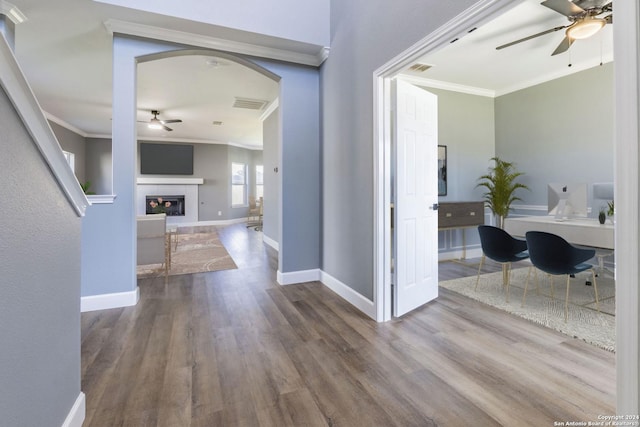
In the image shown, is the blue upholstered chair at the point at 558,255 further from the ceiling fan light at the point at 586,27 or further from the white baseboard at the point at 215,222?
the white baseboard at the point at 215,222

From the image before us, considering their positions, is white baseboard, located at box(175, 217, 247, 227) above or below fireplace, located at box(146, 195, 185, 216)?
below

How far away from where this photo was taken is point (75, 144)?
819cm

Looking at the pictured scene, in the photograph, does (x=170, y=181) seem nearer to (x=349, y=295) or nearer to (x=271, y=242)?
(x=271, y=242)

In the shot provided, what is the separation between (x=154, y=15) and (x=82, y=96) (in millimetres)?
3928

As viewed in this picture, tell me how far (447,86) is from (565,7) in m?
2.39

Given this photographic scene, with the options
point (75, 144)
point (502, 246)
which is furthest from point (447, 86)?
point (75, 144)

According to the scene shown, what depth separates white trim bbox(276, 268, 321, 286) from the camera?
3641 millimetres

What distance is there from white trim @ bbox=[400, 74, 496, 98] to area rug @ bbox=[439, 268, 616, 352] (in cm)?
302

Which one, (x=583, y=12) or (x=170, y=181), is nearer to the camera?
(x=583, y=12)

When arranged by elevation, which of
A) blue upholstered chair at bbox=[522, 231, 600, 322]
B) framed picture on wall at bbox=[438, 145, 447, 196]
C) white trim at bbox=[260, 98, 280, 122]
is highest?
white trim at bbox=[260, 98, 280, 122]

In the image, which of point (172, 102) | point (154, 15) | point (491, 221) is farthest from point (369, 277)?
point (172, 102)

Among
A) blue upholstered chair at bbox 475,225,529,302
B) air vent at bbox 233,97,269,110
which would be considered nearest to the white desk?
blue upholstered chair at bbox 475,225,529,302

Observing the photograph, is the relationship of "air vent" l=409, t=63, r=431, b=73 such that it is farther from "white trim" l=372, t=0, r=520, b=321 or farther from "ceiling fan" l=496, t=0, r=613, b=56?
"white trim" l=372, t=0, r=520, b=321

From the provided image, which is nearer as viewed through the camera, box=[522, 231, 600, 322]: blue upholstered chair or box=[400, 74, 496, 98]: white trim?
box=[522, 231, 600, 322]: blue upholstered chair
